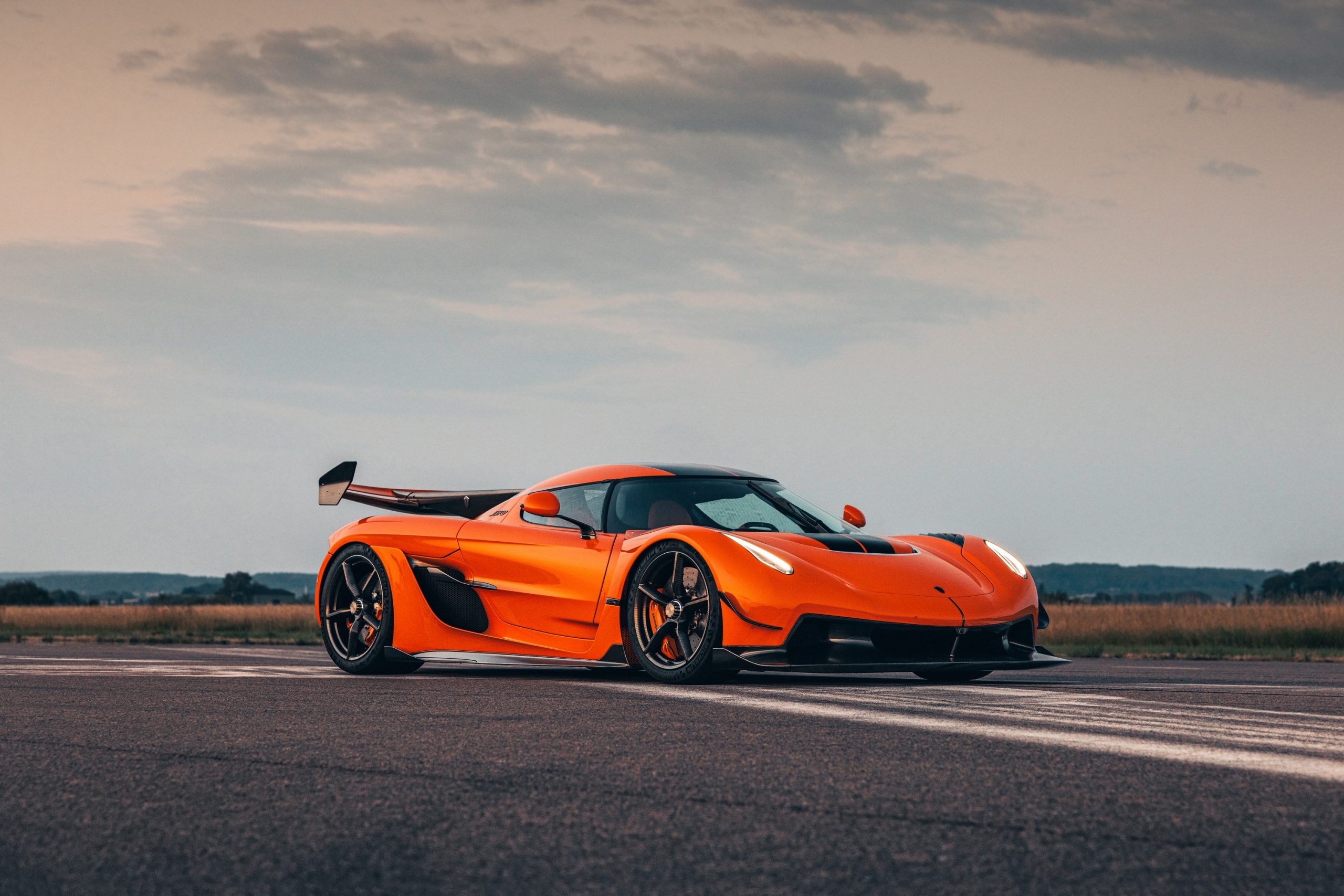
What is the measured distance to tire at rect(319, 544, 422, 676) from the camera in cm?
962

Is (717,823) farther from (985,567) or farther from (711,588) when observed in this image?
(985,567)

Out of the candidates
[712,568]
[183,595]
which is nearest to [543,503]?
[712,568]

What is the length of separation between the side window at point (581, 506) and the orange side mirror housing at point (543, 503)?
0.27 meters

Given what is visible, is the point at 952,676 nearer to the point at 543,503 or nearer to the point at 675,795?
the point at 543,503

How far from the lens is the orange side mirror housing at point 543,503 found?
29.2 feet

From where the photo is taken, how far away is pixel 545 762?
181 inches

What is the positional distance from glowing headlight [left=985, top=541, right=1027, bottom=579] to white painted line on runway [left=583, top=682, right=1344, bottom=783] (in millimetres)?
2174

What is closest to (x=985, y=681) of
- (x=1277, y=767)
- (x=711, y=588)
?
(x=711, y=588)

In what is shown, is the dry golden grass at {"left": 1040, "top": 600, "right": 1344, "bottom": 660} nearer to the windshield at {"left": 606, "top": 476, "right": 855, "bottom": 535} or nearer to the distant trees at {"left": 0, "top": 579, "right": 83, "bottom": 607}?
the windshield at {"left": 606, "top": 476, "right": 855, "bottom": 535}

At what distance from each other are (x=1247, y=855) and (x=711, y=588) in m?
4.94

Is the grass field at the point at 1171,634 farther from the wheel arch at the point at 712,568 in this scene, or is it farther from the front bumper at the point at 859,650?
the wheel arch at the point at 712,568

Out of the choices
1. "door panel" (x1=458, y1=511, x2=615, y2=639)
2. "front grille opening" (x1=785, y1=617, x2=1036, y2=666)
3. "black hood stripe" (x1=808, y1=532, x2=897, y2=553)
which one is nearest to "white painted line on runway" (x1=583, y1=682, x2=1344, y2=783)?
"front grille opening" (x1=785, y1=617, x2=1036, y2=666)

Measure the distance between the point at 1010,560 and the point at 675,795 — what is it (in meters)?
5.45

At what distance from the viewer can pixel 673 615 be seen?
26.7 feet
